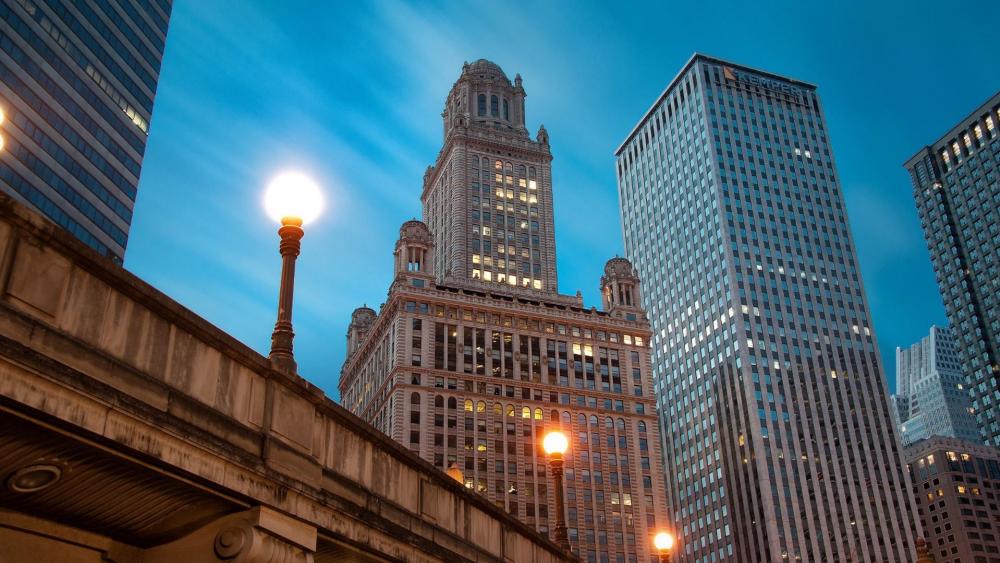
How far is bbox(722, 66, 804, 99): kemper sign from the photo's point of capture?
18262 cm

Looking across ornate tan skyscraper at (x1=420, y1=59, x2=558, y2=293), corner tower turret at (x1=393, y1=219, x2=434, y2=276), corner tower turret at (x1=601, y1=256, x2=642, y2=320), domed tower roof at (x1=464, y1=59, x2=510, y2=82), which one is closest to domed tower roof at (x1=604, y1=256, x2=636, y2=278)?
corner tower turret at (x1=601, y1=256, x2=642, y2=320)

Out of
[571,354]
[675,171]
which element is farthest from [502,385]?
[675,171]

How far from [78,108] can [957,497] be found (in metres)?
167

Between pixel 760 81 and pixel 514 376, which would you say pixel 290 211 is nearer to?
pixel 514 376

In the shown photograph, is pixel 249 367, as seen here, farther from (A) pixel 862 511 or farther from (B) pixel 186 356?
(A) pixel 862 511

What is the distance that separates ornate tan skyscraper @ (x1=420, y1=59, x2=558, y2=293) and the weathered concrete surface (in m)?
119

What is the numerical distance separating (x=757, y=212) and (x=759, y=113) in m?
23.8

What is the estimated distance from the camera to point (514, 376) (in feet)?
384

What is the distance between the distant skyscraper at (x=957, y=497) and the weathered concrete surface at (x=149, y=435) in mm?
178714

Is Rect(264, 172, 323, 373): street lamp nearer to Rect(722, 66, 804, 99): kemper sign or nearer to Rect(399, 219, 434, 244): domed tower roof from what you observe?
Rect(399, 219, 434, 244): domed tower roof

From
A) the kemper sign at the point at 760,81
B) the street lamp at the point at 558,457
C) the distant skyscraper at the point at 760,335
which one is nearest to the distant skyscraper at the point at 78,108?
the street lamp at the point at 558,457

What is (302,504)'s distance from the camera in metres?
12.7

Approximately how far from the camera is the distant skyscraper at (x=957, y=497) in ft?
570

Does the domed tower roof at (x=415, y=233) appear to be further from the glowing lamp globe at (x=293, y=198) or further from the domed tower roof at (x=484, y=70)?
the glowing lamp globe at (x=293, y=198)
